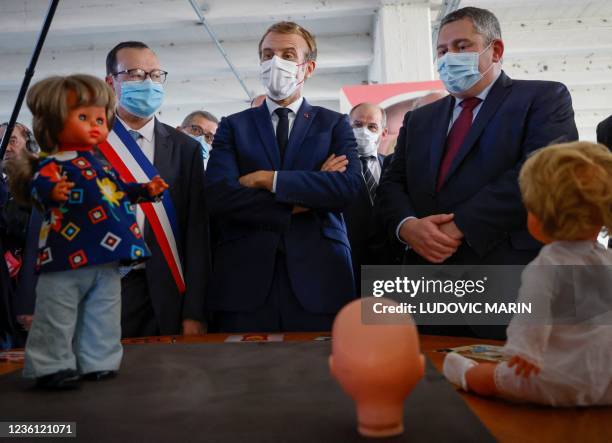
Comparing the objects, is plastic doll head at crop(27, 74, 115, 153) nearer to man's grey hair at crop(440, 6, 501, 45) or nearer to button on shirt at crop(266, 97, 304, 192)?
button on shirt at crop(266, 97, 304, 192)

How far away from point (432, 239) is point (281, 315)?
1.48 feet

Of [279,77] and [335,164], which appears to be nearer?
[335,164]

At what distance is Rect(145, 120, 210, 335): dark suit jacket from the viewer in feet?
5.59

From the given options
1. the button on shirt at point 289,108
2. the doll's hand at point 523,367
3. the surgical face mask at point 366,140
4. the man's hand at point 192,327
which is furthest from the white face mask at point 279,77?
the doll's hand at point 523,367

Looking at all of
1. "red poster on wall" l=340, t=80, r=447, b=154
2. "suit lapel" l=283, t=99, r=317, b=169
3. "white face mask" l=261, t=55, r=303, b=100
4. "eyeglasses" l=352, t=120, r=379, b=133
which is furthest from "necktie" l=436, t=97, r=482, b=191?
"red poster on wall" l=340, t=80, r=447, b=154

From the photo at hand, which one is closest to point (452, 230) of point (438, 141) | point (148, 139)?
point (438, 141)

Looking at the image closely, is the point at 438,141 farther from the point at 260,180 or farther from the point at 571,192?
the point at 571,192

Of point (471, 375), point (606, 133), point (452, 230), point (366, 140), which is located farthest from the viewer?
point (366, 140)

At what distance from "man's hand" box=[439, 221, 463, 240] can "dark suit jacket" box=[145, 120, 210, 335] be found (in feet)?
2.21

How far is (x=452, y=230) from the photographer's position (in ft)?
5.13

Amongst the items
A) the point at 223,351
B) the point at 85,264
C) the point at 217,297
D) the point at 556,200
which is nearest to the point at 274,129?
the point at 217,297

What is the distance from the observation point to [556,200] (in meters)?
0.82

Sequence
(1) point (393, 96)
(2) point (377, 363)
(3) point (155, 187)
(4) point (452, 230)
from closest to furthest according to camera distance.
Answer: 1. (2) point (377, 363)
2. (3) point (155, 187)
3. (4) point (452, 230)
4. (1) point (393, 96)

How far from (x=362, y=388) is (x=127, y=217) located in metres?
0.51
